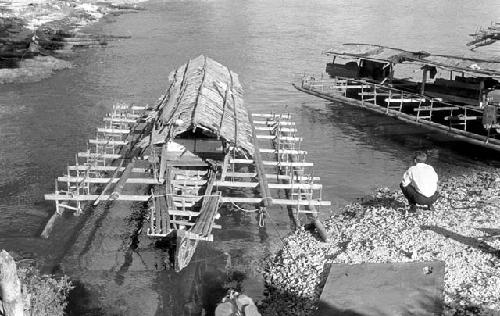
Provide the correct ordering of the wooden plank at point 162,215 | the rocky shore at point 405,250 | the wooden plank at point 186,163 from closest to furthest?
1. the rocky shore at point 405,250
2. the wooden plank at point 162,215
3. the wooden plank at point 186,163

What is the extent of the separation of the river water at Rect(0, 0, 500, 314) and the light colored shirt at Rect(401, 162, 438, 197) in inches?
146

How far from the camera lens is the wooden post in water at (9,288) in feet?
25.5

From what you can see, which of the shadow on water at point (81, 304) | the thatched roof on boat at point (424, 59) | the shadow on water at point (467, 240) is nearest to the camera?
the shadow on water at point (467, 240)

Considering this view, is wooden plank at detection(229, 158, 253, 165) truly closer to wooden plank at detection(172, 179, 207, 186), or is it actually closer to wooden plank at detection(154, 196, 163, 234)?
wooden plank at detection(172, 179, 207, 186)

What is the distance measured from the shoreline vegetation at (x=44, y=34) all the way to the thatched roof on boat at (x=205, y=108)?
1669 centimetres

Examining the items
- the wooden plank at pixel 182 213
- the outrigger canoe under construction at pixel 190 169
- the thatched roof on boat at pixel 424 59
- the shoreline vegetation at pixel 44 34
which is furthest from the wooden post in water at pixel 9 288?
the shoreline vegetation at pixel 44 34

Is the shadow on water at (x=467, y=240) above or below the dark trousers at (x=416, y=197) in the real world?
below

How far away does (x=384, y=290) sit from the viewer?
1048 centimetres

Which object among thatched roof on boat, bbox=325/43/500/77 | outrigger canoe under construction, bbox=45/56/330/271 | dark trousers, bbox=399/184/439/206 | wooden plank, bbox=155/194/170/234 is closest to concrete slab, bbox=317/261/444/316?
dark trousers, bbox=399/184/439/206

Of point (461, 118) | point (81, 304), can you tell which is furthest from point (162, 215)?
point (461, 118)

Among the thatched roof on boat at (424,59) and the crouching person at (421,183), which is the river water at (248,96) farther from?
the crouching person at (421,183)

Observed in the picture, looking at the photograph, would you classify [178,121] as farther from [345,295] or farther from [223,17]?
[223,17]

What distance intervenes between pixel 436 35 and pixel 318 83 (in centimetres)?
2017

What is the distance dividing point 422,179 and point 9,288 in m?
8.81
